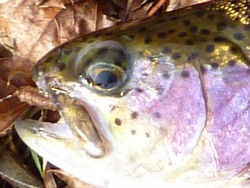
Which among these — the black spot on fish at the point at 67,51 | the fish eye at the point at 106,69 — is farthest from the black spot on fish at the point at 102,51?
the black spot on fish at the point at 67,51

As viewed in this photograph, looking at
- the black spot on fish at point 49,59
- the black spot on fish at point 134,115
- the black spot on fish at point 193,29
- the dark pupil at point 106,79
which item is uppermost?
the black spot on fish at point 193,29

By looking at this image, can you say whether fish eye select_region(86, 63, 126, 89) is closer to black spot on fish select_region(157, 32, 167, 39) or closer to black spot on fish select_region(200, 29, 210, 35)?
black spot on fish select_region(157, 32, 167, 39)

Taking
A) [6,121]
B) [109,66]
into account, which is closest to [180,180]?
[109,66]

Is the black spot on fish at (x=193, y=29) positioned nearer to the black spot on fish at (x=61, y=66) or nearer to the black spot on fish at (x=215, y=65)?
the black spot on fish at (x=215, y=65)

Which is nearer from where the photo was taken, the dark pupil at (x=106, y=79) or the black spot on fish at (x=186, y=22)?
the dark pupil at (x=106, y=79)

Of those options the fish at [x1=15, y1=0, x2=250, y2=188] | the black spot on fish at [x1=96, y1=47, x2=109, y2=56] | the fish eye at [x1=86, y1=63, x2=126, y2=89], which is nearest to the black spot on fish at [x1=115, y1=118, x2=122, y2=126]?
the fish at [x1=15, y1=0, x2=250, y2=188]

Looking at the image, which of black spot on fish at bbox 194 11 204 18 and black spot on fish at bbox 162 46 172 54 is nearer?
black spot on fish at bbox 162 46 172 54

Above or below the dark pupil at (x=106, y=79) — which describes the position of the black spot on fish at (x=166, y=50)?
above

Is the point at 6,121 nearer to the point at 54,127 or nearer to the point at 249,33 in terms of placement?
the point at 54,127

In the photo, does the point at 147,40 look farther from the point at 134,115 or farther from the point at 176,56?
the point at 134,115

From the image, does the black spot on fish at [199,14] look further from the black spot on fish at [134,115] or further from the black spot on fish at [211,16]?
the black spot on fish at [134,115]
